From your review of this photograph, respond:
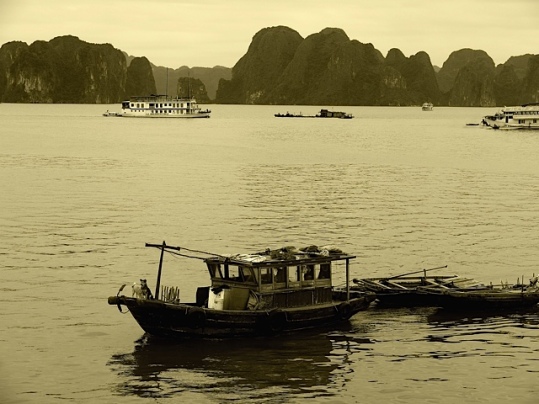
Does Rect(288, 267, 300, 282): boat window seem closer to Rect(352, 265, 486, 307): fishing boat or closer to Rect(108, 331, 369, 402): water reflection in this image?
Rect(108, 331, 369, 402): water reflection

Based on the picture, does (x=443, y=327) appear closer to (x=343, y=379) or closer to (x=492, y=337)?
(x=492, y=337)

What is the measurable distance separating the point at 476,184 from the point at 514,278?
45.3 meters

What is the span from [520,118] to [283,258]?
167m

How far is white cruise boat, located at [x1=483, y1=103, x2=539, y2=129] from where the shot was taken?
186525mm

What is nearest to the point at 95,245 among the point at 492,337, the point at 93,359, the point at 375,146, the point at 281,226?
the point at 281,226

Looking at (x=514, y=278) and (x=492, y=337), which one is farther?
(x=514, y=278)

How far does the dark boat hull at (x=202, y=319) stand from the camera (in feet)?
103

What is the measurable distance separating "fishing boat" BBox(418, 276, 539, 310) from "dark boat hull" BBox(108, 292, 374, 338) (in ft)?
23.5

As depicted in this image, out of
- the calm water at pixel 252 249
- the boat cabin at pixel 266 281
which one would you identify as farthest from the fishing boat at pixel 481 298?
the boat cabin at pixel 266 281

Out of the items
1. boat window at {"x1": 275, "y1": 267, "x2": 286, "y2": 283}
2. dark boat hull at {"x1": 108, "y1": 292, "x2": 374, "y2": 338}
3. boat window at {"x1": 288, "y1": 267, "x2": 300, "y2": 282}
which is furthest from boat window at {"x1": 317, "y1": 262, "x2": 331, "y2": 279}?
boat window at {"x1": 275, "y1": 267, "x2": 286, "y2": 283}

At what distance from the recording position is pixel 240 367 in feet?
96.7

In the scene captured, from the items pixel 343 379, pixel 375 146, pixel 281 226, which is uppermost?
pixel 375 146

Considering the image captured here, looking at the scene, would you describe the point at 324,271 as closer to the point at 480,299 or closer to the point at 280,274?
the point at 280,274

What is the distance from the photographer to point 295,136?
182 m
